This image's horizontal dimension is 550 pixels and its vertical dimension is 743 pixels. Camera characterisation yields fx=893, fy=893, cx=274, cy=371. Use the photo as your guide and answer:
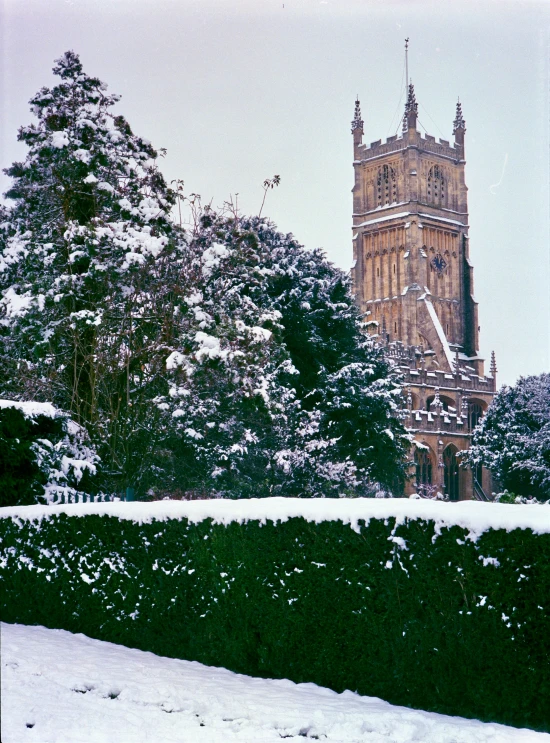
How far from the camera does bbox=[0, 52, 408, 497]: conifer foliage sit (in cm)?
1872

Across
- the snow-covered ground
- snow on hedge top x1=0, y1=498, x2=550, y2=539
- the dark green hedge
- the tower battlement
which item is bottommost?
the snow-covered ground

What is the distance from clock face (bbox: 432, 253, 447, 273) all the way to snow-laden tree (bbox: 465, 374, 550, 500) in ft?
99.4

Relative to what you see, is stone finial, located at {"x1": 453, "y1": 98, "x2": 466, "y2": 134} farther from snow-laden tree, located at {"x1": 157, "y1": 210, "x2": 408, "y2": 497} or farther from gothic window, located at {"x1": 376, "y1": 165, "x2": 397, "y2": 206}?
snow-laden tree, located at {"x1": 157, "y1": 210, "x2": 408, "y2": 497}

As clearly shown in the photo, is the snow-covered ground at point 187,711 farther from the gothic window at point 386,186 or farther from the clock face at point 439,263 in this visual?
the gothic window at point 386,186

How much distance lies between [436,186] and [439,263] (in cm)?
807

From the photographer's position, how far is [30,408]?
1337cm

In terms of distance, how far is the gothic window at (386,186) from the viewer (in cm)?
8589

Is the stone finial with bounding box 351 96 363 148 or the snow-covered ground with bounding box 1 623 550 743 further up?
the stone finial with bounding box 351 96 363 148

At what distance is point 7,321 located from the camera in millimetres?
19438

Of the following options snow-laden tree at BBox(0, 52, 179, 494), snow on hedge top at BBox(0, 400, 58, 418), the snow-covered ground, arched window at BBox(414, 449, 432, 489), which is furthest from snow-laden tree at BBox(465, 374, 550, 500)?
the snow-covered ground

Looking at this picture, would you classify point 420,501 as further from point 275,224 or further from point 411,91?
point 411,91

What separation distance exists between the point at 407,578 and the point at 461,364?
74696 millimetres

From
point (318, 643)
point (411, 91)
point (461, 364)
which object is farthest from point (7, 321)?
point (411, 91)

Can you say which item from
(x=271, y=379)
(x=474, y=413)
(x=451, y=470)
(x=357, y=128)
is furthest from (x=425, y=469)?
(x=271, y=379)
